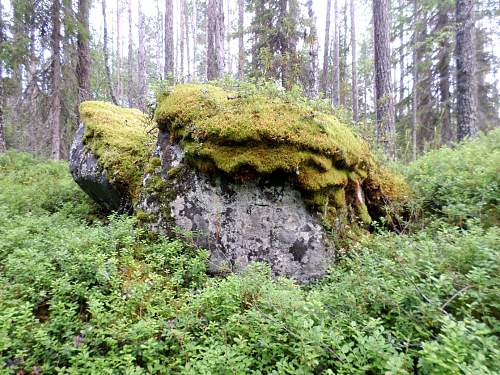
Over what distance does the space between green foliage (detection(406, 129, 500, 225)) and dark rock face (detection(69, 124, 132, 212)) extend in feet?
15.2

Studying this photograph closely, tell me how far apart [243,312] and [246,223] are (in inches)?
55.6

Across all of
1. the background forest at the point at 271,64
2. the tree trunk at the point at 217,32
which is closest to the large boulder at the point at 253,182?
the background forest at the point at 271,64

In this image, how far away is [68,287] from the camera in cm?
322

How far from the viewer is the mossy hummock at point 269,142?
13.8 ft

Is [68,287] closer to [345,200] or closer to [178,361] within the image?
[178,361]

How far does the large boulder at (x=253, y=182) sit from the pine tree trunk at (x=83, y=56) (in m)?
8.79

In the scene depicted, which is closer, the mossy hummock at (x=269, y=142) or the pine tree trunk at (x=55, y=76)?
the mossy hummock at (x=269, y=142)

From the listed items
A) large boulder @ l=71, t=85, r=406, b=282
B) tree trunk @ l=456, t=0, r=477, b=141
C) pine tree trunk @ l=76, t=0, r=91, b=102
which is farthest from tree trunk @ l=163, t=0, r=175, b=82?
large boulder @ l=71, t=85, r=406, b=282

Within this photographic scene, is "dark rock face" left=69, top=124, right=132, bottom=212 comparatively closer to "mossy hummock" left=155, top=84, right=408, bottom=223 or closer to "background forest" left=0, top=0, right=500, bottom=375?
"background forest" left=0, top=0, right=500, bottom=375

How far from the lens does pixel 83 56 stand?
12.1 metres

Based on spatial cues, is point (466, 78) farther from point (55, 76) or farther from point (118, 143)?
point (55, 76)

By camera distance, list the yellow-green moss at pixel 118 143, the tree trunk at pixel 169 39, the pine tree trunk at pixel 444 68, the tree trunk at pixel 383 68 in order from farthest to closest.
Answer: the pine tree trunk at pixel 444 68 → the tree trunk at pixel 169 39 → the tree trunk at pixel 383 68 → the yellow-green moss at pixel 118 143

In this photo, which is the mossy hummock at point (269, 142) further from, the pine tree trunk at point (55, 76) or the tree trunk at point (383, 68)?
the pine tree trunk at point (55, 76)

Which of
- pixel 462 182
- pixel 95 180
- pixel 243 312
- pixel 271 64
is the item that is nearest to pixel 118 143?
pixel 95 180
